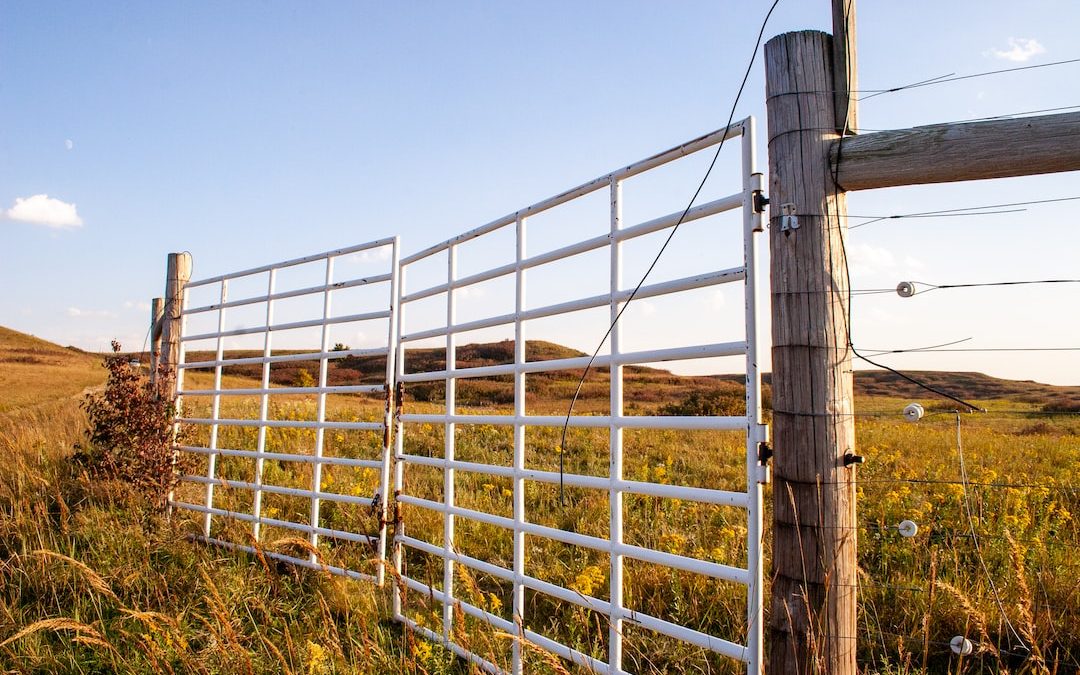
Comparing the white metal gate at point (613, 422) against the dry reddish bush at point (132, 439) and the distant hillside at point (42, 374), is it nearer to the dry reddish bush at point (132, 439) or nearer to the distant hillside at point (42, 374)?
the dry reddish bush at point (132, 439)

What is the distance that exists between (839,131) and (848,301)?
2.22ft

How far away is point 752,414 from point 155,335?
7.24 meters

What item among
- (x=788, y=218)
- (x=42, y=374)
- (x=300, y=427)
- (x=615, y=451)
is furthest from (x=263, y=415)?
(x=42, y=374)

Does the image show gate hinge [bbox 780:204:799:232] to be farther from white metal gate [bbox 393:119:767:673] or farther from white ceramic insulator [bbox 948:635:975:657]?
white ceramic insulator [bbox 948:635:975:657]

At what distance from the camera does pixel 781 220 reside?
8.94 feet

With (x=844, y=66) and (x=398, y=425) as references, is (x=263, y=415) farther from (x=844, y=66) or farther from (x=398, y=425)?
(x=844, y=66)

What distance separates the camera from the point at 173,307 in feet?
25.4

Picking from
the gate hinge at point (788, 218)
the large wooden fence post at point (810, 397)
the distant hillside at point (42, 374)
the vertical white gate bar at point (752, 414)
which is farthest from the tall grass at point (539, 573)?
the distant hillside at point (42, 374)

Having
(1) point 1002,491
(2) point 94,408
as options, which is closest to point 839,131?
(1) point 1002,491

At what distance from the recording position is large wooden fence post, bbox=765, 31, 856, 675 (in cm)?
261

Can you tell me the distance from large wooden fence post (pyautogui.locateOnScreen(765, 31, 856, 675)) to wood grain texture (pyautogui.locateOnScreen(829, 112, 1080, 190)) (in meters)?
0.11

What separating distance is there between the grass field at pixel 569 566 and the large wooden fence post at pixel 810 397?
1.07ft

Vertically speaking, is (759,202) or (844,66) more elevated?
(844,66)

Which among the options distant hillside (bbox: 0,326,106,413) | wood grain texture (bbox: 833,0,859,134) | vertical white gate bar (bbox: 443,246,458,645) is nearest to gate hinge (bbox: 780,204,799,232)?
wood grain texture (bbox: 833,0,859,134)
